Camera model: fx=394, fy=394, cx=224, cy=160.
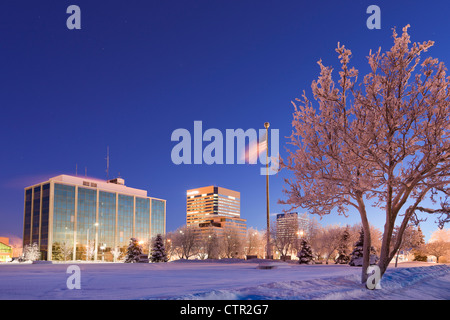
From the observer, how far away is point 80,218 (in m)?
113

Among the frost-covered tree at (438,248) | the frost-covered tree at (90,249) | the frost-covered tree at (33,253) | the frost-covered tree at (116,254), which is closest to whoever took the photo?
the frost-covered tree at (438,248)

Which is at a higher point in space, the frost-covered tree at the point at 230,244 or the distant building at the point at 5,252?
the frost-covered tree at the point at 230,244

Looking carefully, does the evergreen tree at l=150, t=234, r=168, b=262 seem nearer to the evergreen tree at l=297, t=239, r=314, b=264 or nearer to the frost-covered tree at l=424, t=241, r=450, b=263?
the evergreen tree at l=297, t=239, r=314, b=264

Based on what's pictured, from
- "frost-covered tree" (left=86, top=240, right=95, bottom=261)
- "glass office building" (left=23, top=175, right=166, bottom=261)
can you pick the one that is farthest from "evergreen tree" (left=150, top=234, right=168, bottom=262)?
"frost-covered tree" (left=86, top=240, right=95, bottom=261)

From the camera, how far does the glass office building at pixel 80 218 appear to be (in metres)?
106

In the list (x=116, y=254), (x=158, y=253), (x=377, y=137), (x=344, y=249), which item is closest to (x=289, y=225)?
Result: (x=344, y=249)

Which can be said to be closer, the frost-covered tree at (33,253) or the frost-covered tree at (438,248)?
the frost-covered tree at (438,248)

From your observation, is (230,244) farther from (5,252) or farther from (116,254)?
(5,252)

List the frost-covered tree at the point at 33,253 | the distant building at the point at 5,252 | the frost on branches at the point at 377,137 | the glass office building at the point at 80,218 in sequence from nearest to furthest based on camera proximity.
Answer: the frost on branches at the point at 377,137
the frost-covered tree at the point at 33,253
the glass office building at the point at 80,218
the distant building at the point at 5,252

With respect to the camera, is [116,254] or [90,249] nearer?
[90,249]

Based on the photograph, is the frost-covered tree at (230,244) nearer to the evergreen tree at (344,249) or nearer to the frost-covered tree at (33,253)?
the evergreen tree at (344,249)

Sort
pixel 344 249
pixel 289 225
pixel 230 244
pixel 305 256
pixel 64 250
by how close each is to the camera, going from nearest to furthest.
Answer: pixel 305 256
pixel 344 249
pixel 289 225
pixel 230 244
pixel 64 250

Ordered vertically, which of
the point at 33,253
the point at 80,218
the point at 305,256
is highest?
the point at 80,218

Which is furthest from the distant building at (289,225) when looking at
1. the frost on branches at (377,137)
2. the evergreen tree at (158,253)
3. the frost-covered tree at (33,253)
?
the frost-covered tree at (33,253)
